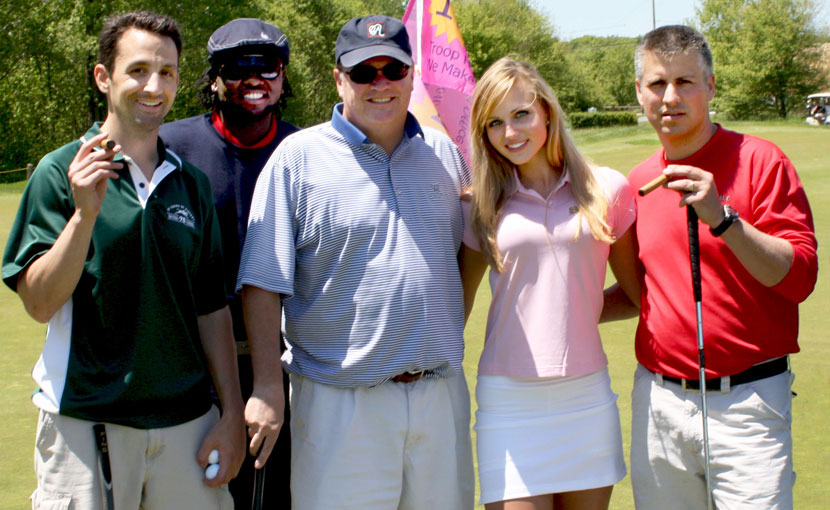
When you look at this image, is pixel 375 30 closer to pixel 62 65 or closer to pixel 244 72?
pixel 244 72

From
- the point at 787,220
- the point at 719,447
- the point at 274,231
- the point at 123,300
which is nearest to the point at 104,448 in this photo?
the point at 123,300

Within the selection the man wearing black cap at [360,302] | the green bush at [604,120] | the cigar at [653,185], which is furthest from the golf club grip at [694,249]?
the green bush at [604,120]

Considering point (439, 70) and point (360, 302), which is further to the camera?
point (439, 70)

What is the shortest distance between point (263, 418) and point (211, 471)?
0.83 feet

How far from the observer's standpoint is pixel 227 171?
3564 mm

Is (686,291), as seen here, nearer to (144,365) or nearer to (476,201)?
(476,201)

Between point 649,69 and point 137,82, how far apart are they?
182 cm

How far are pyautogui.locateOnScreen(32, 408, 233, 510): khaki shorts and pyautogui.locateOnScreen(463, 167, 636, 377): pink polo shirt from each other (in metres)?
1.06

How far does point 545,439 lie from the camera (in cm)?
306

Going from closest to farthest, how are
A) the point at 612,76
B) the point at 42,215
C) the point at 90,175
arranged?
the point at 90,175 < the point at 42,215 < the point at 612,76

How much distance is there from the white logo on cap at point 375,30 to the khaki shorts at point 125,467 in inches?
58.0

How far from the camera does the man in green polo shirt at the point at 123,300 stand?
2570 millimetres

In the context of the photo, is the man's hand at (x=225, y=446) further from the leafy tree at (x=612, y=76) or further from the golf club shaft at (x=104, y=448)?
the leafy tree at (x=612, y=76)

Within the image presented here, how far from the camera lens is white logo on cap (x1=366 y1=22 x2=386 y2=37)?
126 inches
